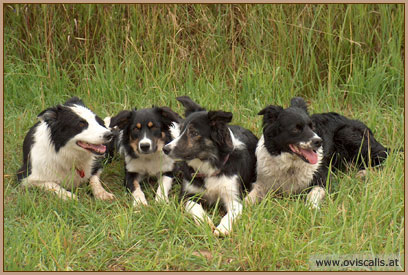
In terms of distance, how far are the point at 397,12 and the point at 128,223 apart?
14.9ft

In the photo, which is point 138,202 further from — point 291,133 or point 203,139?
point 291,133

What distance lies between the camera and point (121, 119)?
16.3ft

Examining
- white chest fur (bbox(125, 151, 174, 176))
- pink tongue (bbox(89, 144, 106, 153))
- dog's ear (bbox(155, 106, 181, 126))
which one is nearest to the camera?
pink tongue (bbox(89, 144, 106, 153))

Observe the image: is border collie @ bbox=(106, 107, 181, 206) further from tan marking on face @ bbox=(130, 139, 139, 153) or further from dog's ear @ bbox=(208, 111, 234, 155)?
dog's ear @ bbox=(208, 111, 234, 155)

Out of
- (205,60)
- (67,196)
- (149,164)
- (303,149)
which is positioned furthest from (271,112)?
(205,60)

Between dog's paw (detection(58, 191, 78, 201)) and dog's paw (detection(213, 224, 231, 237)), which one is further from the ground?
dog's paw (detection(213, 224, 231, 237))

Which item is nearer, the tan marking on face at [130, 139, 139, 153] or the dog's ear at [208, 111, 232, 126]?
the dog's ear at [208, 111, 232, 126]

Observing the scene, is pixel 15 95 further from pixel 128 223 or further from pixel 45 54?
pixel 128 223

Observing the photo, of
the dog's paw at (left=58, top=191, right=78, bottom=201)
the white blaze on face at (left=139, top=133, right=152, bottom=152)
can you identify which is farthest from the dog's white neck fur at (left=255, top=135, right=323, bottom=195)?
the dog's paw at (left=58, top=191, right=78, bottom=201)

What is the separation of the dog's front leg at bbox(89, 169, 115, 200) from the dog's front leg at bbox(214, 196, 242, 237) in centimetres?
111

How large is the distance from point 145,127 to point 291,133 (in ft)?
4.49

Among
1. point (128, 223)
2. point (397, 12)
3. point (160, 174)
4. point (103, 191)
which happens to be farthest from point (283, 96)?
point (128, 223)

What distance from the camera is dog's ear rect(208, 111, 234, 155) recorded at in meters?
4.43

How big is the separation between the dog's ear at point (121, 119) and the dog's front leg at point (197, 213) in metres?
1.11
